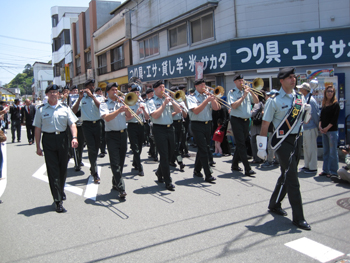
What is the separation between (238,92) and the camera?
7.56 metres

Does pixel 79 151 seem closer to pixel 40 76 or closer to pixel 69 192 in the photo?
pixel 69 192

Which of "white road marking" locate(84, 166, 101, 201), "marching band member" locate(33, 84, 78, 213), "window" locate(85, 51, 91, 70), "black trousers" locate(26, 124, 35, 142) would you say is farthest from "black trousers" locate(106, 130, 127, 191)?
"window" locate(85, 51, 91, 70)

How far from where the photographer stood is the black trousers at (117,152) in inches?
234

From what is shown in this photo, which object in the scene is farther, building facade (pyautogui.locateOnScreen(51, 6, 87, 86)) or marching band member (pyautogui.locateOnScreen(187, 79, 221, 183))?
building facade (pyautogui.locateOnScreen(51, 6, 87, 86))

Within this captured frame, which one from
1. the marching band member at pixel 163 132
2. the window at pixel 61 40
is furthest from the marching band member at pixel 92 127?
the window at pixel 61 40

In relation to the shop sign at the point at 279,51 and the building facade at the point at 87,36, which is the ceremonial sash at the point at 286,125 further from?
the building facade at the point at 87,36

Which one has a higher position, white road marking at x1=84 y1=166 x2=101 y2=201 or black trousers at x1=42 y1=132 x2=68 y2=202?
black trousers at x1=42 y1=132 x2=68 y2=202

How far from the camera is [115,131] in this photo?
611cm

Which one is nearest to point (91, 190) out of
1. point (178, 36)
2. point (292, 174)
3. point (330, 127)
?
point (292, 174)

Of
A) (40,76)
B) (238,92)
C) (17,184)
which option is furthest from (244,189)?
(40,76)

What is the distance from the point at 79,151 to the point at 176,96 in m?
3.32

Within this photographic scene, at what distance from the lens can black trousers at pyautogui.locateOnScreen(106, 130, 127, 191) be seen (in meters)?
5.94

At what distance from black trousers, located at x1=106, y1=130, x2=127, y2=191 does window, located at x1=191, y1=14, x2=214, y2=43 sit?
9.01m

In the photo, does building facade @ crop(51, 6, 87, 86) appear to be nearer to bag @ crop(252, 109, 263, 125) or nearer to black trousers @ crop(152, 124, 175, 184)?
bag @ crop(252, 109, 263, 125)
